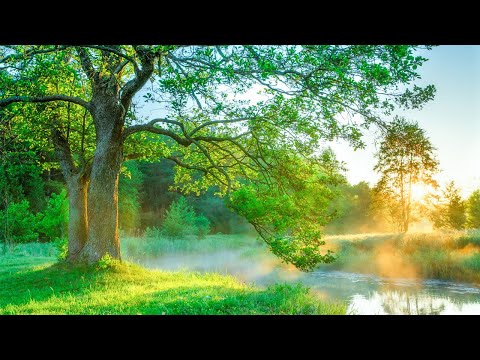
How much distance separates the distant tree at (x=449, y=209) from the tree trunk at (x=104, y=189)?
16.3 feet

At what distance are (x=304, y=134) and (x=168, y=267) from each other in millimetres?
4486

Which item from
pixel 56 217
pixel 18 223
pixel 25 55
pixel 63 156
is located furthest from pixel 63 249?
pixel 25 55

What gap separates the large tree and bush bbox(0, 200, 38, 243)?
1.88 m

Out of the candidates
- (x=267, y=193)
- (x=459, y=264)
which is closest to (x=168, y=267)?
(x=267, y=193)

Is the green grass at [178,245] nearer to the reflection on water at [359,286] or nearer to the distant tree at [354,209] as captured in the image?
the reflection on water at [359,286]

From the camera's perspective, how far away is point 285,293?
5.66 metres

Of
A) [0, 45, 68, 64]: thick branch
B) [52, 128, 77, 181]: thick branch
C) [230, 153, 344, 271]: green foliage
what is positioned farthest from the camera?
[52, 128, 77, 181]: thick branch

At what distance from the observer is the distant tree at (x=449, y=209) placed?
736 cm

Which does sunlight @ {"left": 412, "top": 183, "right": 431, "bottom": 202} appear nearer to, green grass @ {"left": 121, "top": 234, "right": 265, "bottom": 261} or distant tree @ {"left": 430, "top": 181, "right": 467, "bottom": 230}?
distant tree @ {"left": 430, "top": 181, "right": 467, "bottom": 230}

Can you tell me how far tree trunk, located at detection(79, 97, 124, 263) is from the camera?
23.1ft

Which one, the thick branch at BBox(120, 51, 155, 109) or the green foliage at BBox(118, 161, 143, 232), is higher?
the thick branch at BBox(120, 51, 155, 109)

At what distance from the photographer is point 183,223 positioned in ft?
34.9

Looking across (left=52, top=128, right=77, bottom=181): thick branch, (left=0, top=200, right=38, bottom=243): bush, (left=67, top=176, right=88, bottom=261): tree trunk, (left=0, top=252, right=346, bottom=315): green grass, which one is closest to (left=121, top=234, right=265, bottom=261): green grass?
(left=0, top=200, right=38, bottom=243): bush
